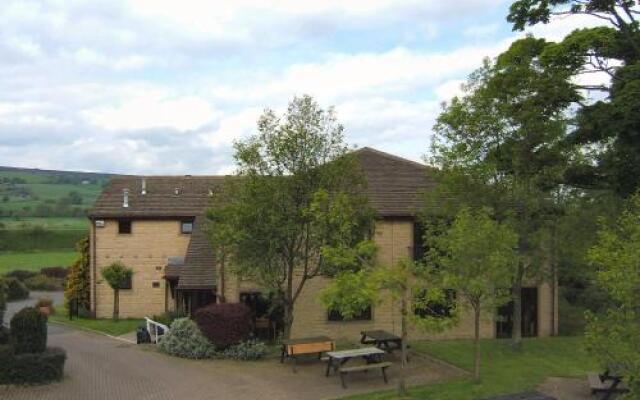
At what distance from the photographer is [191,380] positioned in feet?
64.6

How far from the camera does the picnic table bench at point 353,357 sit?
61.6 feet

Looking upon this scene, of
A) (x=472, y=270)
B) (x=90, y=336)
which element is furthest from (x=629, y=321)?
(x=90, y=336)

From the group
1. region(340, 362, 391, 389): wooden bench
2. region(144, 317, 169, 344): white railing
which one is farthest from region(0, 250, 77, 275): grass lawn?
region(340, 362, 391, 389): wooden bench

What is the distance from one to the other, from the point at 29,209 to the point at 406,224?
352ft

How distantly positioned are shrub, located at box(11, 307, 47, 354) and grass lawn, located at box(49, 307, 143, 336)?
1082 cm

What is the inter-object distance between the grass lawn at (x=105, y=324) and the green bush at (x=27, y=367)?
1111 cm

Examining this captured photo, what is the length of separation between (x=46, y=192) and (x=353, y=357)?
146397 millimetres

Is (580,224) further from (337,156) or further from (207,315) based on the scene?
(207,315)

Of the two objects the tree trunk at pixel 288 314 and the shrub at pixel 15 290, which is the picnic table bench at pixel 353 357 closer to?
the tree trunk at pixel 288 314

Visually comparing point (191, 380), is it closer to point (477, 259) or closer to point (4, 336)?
point (4, 336)

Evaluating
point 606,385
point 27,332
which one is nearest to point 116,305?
point 27,332

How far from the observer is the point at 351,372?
20234mm

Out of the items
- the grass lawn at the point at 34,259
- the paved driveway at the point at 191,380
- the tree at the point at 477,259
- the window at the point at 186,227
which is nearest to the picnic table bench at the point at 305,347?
the paved driveway at the point at 191,380

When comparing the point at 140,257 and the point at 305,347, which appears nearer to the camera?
the point at 305,347
